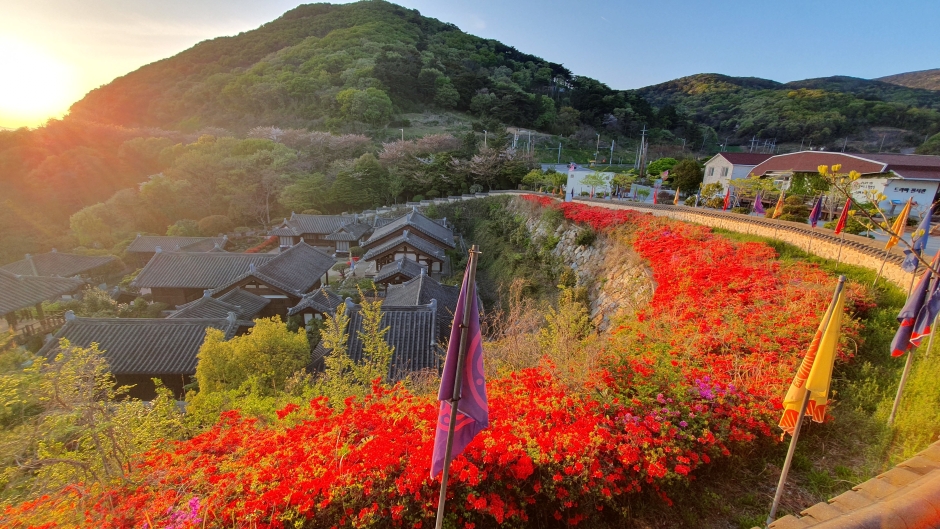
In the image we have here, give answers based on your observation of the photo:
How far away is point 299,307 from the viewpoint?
54.0ft

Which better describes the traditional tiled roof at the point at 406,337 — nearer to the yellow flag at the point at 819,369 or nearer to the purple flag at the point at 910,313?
the yellow flag at the point at 819,369

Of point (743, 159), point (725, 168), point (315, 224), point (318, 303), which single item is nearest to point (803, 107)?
point (743, 159)

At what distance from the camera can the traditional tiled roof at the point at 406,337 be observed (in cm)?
1130

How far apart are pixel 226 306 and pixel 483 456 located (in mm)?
16730

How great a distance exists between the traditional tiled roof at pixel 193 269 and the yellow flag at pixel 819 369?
71.0 feet

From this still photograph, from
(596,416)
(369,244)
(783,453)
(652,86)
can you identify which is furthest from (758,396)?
(652,86)

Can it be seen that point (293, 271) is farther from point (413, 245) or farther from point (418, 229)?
point (418, 229)

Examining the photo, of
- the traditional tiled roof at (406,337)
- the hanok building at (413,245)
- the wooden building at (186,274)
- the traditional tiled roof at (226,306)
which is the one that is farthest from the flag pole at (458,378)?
the hanok building at (413,245)

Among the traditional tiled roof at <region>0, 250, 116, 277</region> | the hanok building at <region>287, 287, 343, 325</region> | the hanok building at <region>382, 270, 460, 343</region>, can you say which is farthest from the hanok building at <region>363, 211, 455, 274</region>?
the traditional tiled roof at <region>0, 250, 116, 277</region>

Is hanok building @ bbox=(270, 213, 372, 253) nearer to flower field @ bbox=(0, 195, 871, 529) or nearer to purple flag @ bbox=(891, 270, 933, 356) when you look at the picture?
flower field @ bbox=(0, 195, 871, 529)

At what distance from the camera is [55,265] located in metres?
23.3

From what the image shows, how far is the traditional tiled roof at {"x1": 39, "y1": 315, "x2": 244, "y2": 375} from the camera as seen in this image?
11930 millimetres

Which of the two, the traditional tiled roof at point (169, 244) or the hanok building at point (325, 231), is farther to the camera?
the hanok building at point (325, 231)

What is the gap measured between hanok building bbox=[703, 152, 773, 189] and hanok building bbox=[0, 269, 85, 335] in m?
42.7
